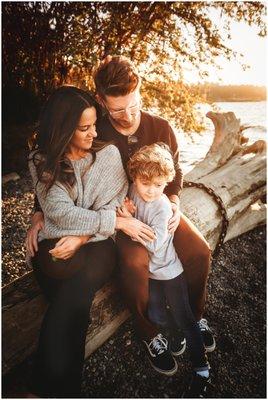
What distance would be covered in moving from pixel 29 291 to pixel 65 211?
2.32 feet

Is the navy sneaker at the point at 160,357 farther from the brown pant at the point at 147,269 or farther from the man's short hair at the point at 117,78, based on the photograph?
the man's short hair at the point at 117,78

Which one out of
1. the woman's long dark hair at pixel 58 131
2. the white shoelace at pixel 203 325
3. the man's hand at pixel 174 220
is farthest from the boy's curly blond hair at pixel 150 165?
the white shoelace at pixel 203 325

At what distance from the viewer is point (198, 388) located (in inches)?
95.6

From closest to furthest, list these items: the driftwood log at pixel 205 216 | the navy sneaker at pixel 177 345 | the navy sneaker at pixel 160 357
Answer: the driftwood log at pixel 205 216 < the navy sneaker at pixel 160 357 < the navy sneaker at pixel 177 345

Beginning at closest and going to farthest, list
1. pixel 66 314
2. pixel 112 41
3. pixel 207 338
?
pixel 66 314, pixel 207 338, pixel 112 41

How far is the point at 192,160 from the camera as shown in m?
7.89

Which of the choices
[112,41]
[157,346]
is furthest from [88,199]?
[112,41]

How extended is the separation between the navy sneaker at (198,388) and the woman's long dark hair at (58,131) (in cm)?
179

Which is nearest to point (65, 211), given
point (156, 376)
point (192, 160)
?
point (156, 376)

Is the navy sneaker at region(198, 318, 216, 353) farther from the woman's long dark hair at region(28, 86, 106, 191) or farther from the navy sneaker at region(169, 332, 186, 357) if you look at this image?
the woman's long dark hair at region(28, 86, 106, 191)

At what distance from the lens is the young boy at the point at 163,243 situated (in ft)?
7.66

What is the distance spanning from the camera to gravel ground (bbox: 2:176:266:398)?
247cm

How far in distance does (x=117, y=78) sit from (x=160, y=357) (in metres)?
2.23

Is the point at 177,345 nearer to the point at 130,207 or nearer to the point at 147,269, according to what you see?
the point at 147,269
